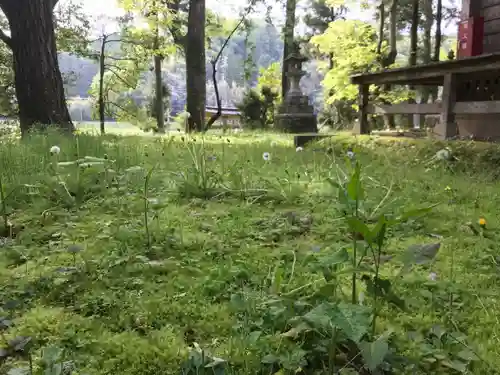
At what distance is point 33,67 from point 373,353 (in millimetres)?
7017

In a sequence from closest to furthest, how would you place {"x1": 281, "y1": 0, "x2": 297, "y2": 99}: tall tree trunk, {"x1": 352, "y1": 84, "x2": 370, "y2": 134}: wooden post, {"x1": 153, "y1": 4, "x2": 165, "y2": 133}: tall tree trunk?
1. {"x1": 352, "y1": 84, "x2": 370, "y2": 134}: wooden post
2. {"x1": 153, "y1": 4, "x2": 165, "y2": 133}: tall tree trunk
3. {"x1": 281, "y1": 0, "x2": 297, "y2": 99}: tall tree trunk

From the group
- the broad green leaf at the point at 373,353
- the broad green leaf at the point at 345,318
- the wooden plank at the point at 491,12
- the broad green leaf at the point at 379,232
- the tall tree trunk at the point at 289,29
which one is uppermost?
the tall tree trunk at the point at 289,29

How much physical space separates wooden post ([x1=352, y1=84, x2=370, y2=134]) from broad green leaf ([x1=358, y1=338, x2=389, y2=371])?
725cm

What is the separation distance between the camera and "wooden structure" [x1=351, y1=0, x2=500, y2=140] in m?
6.18

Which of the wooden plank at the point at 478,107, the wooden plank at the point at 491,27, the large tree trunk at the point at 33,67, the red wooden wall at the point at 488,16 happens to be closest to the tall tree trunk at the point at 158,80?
the large tree trunk at the point at 33,67

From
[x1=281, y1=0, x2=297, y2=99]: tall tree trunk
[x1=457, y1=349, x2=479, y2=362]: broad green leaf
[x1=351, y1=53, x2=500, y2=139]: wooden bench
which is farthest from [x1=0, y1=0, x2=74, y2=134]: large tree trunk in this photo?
[x1=281, y1=0, x2=297, y2=99]: tall tree trunk

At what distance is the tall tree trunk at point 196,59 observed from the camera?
11.6m

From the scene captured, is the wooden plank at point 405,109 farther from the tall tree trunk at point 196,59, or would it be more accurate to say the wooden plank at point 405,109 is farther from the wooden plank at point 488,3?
the tall tree trunk at point 196,59

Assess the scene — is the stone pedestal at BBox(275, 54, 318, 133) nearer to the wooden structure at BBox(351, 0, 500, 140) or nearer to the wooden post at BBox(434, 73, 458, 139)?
the wooden structure at BBox(351, 0, 500, 140)

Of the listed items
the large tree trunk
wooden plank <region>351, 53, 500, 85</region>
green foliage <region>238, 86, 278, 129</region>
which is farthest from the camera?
green foliage <region>238, 86, 278, 129</region>

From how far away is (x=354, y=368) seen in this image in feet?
3.63

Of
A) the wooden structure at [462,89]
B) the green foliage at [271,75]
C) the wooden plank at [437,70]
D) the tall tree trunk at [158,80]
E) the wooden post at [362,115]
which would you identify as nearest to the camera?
the wooden plank at [437,70]

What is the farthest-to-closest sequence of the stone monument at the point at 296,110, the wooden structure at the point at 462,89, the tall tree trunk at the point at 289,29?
the tall tree trunk at the point at 289,29 → the stone monument at the point at 296,110 → the wooden structure at the point at 462,89

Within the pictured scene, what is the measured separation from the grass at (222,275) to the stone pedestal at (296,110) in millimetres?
11333
